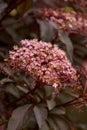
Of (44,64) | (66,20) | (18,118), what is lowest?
(18,118)

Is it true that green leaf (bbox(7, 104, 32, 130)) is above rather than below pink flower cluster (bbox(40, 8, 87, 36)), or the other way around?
below

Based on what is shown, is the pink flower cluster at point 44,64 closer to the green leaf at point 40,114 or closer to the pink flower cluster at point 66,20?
the green leaf at point 40,114

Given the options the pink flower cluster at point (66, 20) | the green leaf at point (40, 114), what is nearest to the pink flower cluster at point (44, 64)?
the green leaf at point (40, 114)

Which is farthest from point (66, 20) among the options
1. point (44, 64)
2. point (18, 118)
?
point (18, 118)

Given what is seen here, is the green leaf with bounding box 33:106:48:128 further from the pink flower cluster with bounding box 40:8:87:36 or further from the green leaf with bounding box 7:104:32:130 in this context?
the pink flower cluster with bounding box 40:8:87:36

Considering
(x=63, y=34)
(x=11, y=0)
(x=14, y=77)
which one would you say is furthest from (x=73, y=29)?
(x=14, y=77)

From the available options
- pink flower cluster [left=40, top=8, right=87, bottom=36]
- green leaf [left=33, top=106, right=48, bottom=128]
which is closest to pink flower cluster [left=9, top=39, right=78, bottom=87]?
green leaf [left=33, top=106, right=48, bottom=128]

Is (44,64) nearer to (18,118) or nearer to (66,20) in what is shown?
(18,118)
